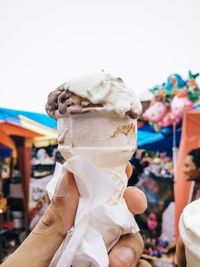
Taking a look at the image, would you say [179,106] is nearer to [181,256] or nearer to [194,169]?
[194,169]

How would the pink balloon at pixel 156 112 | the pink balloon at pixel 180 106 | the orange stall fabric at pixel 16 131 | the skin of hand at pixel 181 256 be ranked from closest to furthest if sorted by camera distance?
1. the skin of hand at pixel 181 256
2. the pink balloon at pixel 180 106
3. the pink balloon at pixel 156 112
4. the orange stall fabric at pixel 16 131

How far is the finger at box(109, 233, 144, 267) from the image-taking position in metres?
1.04

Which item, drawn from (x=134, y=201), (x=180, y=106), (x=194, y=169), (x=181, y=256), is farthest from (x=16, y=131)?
(x=181, y=256)

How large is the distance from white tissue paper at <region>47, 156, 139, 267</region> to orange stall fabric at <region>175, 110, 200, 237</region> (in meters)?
2.27

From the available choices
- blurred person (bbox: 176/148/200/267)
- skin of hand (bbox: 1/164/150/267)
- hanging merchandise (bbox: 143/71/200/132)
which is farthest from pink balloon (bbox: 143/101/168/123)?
skin of hand (bbox: 1/164/150/267)

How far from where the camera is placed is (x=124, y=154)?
106 cm

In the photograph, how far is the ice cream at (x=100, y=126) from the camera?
3.24ft

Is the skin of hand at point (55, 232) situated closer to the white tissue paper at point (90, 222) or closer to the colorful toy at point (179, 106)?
the white tissue paper at point (90, 222)

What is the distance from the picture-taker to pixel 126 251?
107 centimetres

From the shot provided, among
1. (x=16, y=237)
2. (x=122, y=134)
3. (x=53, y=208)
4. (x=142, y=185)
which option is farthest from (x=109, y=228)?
(x=16, y=237)

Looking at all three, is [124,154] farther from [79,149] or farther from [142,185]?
[142,185]

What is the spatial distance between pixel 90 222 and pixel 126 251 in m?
0.17

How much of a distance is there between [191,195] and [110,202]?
2289mm

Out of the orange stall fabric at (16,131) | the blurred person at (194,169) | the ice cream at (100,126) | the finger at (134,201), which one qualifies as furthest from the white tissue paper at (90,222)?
the orange stall fabric at (16,131)
